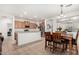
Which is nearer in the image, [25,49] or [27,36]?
[25,49]

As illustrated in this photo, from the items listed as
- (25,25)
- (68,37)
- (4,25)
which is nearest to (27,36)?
(25,25)

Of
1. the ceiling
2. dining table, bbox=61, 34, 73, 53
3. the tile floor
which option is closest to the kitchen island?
the tile floor

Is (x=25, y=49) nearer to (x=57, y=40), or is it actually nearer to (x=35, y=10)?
(x=57, y=40)

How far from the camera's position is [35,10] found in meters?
2.46

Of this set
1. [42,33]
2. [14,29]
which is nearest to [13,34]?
[14,29]

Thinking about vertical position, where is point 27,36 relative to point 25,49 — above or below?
above

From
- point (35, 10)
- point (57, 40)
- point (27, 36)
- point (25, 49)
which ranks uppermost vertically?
point (35, 10)

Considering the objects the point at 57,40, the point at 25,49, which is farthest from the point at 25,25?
the point at 57,40

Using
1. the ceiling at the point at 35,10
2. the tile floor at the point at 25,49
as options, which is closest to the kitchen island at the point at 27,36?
the tile floor at the point at 25,49

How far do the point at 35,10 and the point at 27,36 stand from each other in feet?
2.57

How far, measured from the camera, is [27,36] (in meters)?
2.62

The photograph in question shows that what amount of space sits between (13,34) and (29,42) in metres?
0.52

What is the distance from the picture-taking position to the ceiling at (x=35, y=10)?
2.37m
